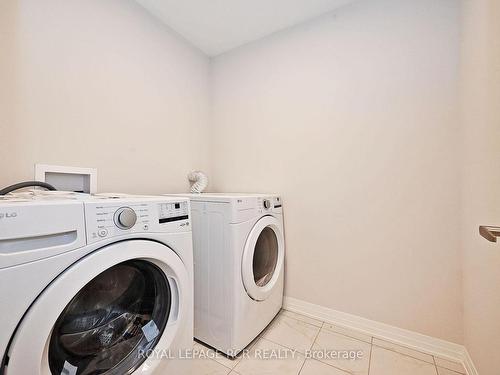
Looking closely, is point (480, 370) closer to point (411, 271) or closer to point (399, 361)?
point (399, 361)

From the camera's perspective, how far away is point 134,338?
0.74 meters

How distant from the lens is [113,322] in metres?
0.74

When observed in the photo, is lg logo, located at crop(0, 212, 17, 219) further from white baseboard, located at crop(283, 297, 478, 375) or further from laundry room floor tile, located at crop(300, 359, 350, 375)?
white baseboard, located at crop(283, 297, 478, 375)

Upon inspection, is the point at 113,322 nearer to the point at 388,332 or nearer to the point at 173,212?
the point at 173,212

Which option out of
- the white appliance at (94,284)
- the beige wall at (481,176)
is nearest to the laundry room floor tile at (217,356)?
Answer: the white appliance at (94,284)

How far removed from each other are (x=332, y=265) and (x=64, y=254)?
1388mm

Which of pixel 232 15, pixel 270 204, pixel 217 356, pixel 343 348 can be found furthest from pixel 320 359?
pixel 232 15

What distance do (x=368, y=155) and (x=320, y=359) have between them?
1166 mm

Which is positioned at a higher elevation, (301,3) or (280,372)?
(301,3)

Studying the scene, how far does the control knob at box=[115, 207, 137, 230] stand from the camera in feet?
1.99

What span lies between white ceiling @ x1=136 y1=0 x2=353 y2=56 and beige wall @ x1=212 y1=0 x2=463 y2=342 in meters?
0.08

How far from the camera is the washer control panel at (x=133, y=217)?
57 centimetres

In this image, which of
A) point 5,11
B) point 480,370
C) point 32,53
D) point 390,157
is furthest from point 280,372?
point 5,11

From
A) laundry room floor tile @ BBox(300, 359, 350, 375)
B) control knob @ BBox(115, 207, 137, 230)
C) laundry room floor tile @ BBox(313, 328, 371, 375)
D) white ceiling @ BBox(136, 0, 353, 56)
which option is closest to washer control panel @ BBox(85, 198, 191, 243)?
control knob @ BBox(115, 207, 137, 230)
